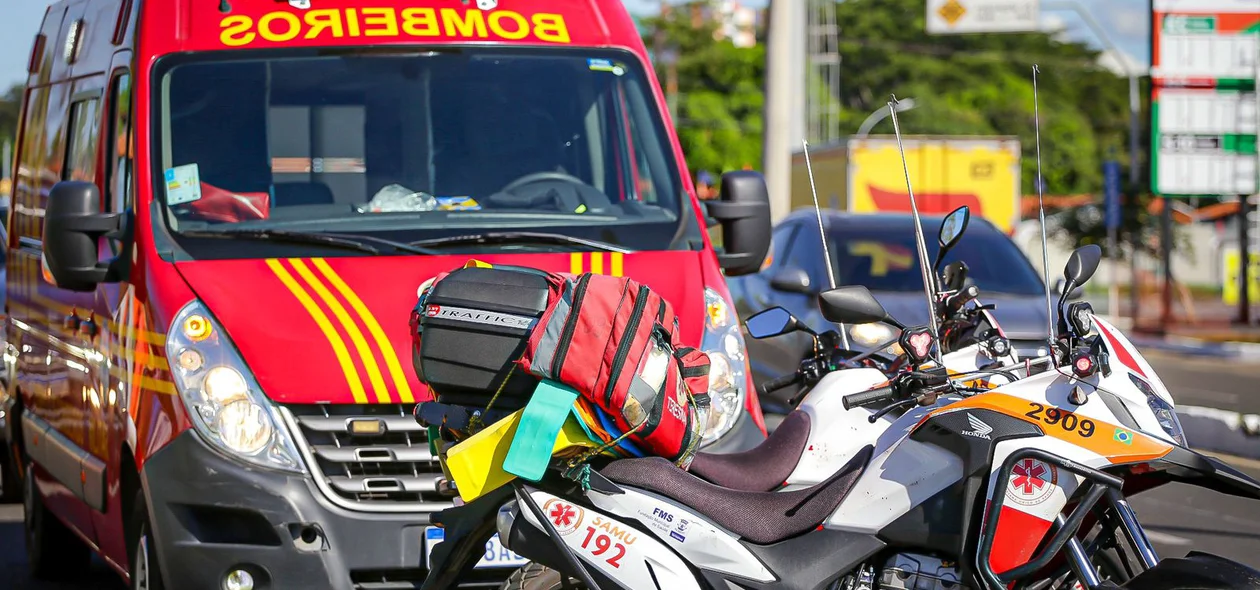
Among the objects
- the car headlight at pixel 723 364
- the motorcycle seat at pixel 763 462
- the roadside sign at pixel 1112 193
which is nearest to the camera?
the motorcycle seat at pixel 763 462

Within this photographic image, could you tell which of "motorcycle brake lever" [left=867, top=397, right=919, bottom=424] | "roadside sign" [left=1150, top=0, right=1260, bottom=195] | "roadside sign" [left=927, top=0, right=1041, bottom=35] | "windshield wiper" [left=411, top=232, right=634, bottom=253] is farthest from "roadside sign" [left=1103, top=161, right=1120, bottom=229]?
"motorcycle brake lever" [left=867, top=397, right=919, bottom=424]

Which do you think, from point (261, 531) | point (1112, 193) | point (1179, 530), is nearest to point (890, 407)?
point (261, 531)

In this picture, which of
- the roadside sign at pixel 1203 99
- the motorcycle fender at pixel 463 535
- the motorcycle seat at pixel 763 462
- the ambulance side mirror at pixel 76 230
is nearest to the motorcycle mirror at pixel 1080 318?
the motorcycle seat at pixel 763 462

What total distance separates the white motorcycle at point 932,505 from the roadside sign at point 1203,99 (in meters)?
22.9

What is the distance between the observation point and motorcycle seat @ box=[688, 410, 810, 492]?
4.32 meters

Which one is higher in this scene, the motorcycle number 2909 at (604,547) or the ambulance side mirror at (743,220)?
the ambulance side mirror at (743,220)

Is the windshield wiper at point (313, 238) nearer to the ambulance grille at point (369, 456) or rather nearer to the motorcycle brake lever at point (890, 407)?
the ambulance grille at point (369, 456)

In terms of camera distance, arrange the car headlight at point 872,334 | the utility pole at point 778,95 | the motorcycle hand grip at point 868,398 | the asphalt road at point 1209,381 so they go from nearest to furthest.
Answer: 1. the motorcycle hand grip at point 868,398
2. the car headlight at point 872,334
3. the asphalt road at point 1209,381
4. the utility pole at point 778,95

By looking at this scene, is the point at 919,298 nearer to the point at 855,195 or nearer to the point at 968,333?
the point at 968,333

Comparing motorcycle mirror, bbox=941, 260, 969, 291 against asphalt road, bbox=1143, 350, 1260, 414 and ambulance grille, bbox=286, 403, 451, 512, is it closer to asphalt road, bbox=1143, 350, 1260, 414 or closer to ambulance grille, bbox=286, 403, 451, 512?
ambulance grille, bbox=286, 403, 451, 512

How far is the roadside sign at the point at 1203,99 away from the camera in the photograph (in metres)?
25.6

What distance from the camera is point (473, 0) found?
21.3 ft

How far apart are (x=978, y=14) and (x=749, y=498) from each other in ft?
85.9

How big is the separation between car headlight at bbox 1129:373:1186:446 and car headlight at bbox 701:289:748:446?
169 cm
